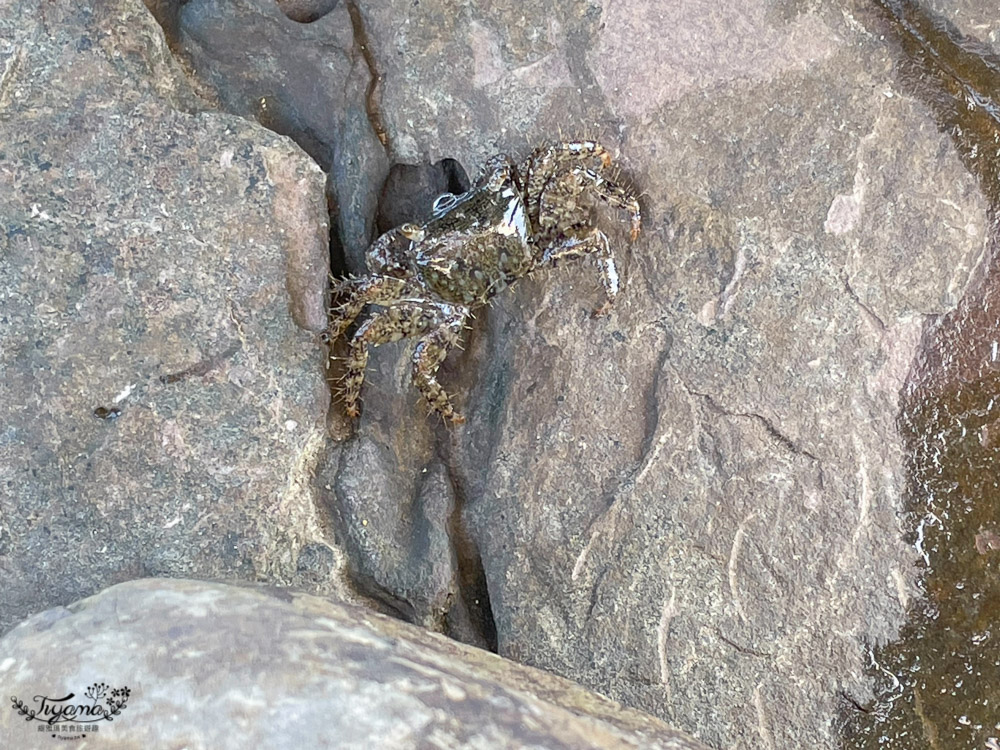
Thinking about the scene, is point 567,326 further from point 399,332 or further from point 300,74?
point 300,74

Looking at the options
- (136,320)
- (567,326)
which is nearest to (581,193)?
(567,326)

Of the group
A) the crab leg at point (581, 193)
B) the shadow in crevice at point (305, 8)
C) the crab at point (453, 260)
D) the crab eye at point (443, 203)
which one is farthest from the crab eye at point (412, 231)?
the shadow in crevice at point (305, 8)

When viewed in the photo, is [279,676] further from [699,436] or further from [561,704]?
[699,436]

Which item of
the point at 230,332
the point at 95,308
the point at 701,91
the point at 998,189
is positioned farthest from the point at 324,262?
the point at 998,189

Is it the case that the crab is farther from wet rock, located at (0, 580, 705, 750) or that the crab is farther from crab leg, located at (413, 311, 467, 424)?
wet rock, located at (0, 580, 705, 750)

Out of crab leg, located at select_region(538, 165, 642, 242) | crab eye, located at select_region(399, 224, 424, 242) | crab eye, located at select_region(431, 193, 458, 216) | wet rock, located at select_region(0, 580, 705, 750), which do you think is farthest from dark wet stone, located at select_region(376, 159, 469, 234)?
wet rock, located at select_region(0, 580, 705, 750)

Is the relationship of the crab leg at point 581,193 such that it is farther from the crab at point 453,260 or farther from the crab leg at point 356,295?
the crab leg at point 356,295
